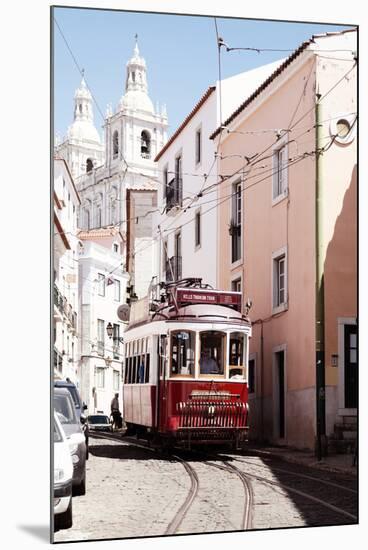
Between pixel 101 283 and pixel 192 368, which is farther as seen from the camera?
pixel 192 368

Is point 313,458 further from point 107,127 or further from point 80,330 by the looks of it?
point 107,127

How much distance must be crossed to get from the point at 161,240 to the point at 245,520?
94.1 inches

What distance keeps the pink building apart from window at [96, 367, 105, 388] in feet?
4.59

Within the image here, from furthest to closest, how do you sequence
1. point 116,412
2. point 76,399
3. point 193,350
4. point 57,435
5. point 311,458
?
point 193,350, point 311,458, point 116,412, point 76,399, point 57,435

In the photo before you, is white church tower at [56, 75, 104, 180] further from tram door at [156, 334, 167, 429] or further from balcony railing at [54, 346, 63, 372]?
tram door at [156, 334, 167, 429]

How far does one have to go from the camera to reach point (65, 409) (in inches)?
414

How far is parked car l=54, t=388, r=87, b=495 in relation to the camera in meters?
10.4

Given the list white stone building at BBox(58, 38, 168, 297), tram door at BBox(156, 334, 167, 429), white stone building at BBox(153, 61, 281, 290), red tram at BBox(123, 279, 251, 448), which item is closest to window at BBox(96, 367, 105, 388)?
red tram at BBox(123, 279, 251, 448)

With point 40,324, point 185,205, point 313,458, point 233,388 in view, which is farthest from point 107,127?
point 313,458

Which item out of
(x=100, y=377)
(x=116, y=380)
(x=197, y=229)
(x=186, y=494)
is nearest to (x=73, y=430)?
(x=100, y=377)

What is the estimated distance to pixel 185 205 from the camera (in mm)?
11453

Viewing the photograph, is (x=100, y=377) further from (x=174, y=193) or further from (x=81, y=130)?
(x=81, y=130)

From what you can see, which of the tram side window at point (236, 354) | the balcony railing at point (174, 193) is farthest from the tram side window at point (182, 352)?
the balcony railing at point (174, 193)

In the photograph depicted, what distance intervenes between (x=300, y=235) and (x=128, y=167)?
1.62 m
